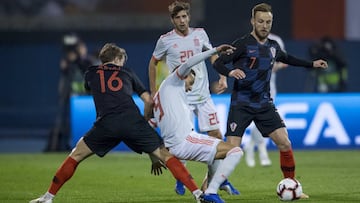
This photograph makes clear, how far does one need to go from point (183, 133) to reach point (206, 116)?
1.94m

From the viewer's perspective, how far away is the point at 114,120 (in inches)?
393

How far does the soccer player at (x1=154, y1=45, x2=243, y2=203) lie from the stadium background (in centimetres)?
1280

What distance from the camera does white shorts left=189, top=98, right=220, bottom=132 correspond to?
1159 centimetres

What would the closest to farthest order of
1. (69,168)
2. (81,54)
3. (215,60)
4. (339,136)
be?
(69,168) → (215,60) → (339,136) → (81,54)

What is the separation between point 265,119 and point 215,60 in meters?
0.80

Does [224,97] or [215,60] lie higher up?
[215,60]

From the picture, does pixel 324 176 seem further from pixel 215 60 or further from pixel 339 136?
pixel 339 136

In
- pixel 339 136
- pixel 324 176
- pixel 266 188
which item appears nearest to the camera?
pixel 266 188

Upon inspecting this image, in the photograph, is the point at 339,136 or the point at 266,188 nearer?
the point at 266,188

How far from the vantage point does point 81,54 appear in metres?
19.5

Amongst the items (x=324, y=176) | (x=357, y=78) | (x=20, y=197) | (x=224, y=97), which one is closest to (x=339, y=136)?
(x=224, y=97)

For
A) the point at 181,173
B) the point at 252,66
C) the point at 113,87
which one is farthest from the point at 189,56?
the point at 181,173

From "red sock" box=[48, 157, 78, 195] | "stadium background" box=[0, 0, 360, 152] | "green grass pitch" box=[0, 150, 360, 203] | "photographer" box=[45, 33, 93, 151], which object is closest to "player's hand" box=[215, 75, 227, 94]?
"green grass pitch" box=[0, 150, 360, 203]

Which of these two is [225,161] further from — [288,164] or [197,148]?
[288,164]
